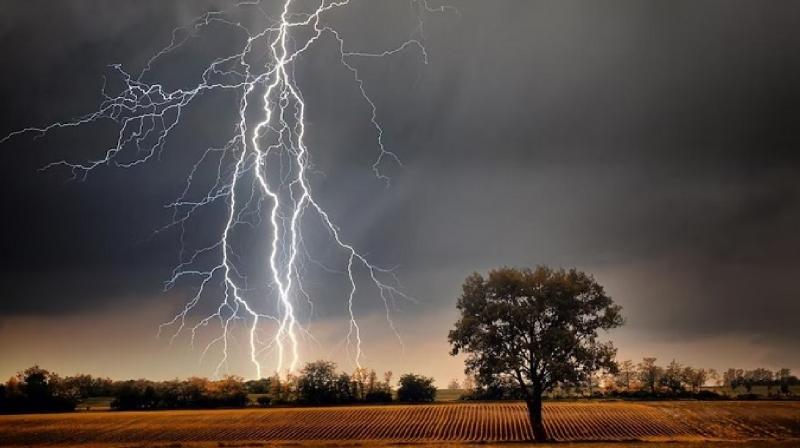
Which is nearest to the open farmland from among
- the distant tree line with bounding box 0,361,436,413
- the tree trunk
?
the tree trunk

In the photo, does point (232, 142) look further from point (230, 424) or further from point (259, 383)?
point (259, 383)

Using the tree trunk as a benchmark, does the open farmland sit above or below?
below

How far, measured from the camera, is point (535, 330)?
32469mm

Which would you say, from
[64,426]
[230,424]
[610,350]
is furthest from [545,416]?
[64,426]

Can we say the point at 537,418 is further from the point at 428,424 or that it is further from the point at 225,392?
the point at 225,392

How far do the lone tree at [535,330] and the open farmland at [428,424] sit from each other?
4639 mm

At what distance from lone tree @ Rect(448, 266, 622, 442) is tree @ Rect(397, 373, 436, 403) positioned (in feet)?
95.1

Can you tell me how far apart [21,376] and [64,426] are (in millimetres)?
29184

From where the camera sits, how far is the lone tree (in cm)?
3158

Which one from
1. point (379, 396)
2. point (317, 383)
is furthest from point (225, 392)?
point (379, 396)

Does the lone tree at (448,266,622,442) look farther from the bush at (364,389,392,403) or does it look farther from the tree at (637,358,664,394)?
the tree at (637,358,664,394)

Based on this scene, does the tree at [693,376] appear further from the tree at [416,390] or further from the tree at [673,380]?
the tree at [416,390]

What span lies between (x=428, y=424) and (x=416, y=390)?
62.7 feet

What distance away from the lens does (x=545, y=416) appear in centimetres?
4300
